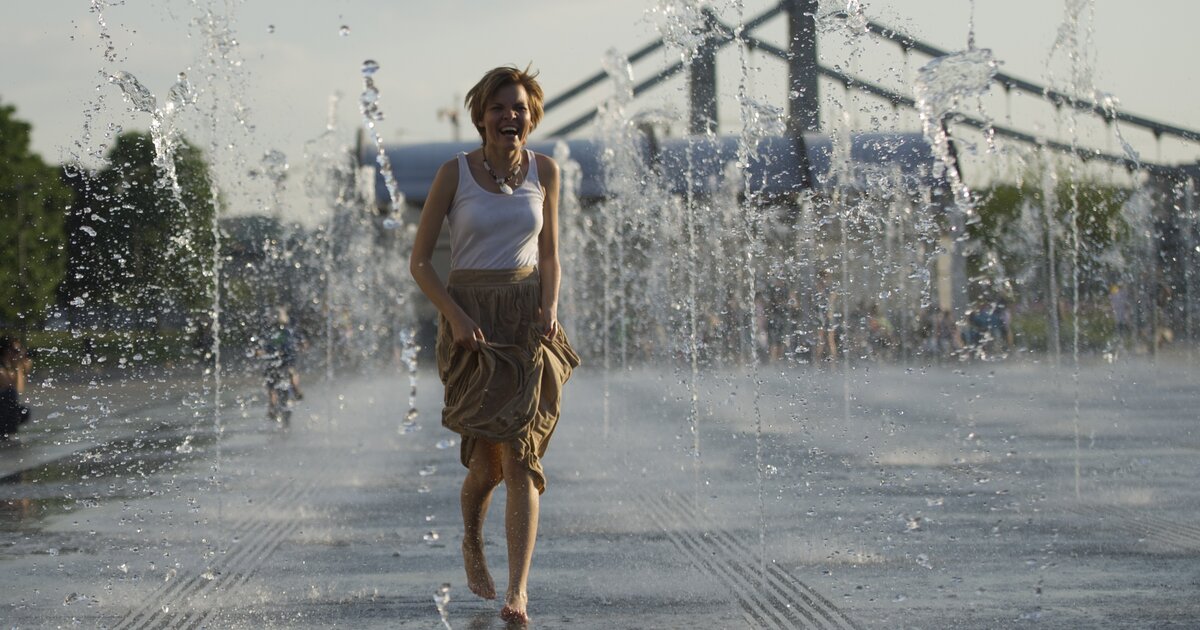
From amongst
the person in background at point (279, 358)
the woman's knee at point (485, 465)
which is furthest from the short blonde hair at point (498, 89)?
the person in background at point (279, 358)

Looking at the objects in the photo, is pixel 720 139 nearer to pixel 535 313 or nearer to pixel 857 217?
pixel 857 217

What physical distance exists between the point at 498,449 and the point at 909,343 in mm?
30344

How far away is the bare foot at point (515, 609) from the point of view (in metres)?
3.72

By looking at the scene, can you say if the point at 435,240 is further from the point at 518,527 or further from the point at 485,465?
the point at 518,527

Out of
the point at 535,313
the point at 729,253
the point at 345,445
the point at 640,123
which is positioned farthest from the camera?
the point at 729,253

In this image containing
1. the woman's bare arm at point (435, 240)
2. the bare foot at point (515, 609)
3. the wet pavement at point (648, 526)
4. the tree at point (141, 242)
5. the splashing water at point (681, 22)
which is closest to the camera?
the bare foot at point (515, 609)

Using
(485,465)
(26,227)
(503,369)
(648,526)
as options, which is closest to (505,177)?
(503,369)

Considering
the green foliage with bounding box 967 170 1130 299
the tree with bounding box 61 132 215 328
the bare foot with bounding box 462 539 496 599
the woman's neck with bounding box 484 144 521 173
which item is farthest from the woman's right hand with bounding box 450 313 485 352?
the green foliage with bounding box 967 170 1130 299

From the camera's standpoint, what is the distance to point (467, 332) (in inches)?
148

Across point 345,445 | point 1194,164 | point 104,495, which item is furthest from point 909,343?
point 104,495

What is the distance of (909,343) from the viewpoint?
3353cm

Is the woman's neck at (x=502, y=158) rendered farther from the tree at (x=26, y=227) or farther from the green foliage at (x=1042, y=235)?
the tree at (x=26, y=227)

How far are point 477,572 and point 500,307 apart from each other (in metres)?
0.68

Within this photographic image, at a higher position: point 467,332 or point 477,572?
point 467,332
